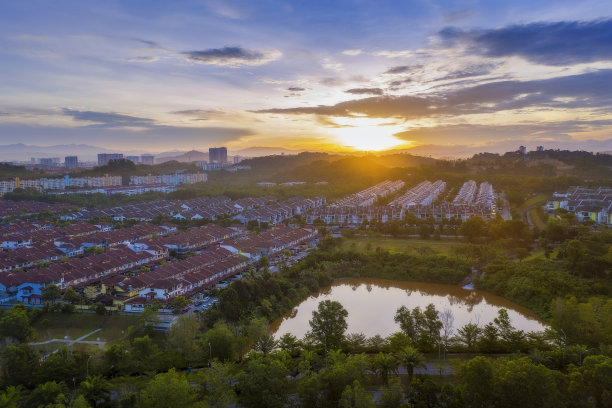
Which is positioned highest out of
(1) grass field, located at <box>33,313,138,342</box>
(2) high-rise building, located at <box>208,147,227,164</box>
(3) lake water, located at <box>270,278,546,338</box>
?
(2) high-rise building, located at <box>208,147,227,164</box>

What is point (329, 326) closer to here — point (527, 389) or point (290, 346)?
point (290, 346)

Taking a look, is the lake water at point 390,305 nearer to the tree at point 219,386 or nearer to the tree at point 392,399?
the tree at point 219,386

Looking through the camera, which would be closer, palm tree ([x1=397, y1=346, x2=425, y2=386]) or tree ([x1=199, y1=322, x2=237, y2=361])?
palm tree ([x1=397, y1=346, x2=425, y2=386])

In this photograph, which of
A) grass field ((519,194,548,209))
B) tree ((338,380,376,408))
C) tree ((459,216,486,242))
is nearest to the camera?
tree ((338,380,376,408))

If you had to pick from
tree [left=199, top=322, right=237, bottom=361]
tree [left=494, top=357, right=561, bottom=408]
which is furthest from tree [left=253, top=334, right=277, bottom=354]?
tree [left=494, top=357, right=561, bottom=408]

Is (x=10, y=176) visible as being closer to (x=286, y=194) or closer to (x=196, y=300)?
(x=286, y=194)

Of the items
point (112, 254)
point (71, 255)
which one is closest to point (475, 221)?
point (112, 254)

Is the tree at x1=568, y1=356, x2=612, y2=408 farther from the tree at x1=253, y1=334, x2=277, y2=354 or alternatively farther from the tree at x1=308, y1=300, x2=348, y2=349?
the tree at x1=253, y1=334, x2=277, y2=354

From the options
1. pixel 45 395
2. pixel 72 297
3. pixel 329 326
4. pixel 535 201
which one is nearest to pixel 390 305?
pixel 329 326
